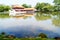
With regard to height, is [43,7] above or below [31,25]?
above

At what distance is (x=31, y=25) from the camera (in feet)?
10.1

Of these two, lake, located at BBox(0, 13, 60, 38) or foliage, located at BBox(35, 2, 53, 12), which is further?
foliage, located at BBox(35, 2, 53, 12)

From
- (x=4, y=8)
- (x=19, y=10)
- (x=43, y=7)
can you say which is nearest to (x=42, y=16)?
(x=43, y=7)

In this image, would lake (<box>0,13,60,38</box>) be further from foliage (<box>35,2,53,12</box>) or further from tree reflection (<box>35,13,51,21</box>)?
foliage (<box>35,2,53,12</box>)

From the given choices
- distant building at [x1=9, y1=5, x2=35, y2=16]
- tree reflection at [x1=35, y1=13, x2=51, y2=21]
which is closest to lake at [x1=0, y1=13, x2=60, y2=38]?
tree reflection at [x1=35, y1=13, x2=51, y2=21]

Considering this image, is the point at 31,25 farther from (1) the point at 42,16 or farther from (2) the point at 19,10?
(2) the point at 19,10

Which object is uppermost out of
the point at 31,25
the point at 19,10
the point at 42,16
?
the point at 19,10

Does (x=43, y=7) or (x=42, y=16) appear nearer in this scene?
(x=42, y=16)

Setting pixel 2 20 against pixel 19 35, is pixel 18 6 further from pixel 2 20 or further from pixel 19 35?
pixel 19 35

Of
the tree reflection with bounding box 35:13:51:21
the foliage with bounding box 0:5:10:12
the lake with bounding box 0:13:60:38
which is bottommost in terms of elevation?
the lake with bounding box 0:13:60:38

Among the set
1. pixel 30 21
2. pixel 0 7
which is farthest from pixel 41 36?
pixel 0 7

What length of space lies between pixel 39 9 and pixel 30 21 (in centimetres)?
43

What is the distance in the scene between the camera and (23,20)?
3.09m

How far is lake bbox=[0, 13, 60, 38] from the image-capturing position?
3047 mm
